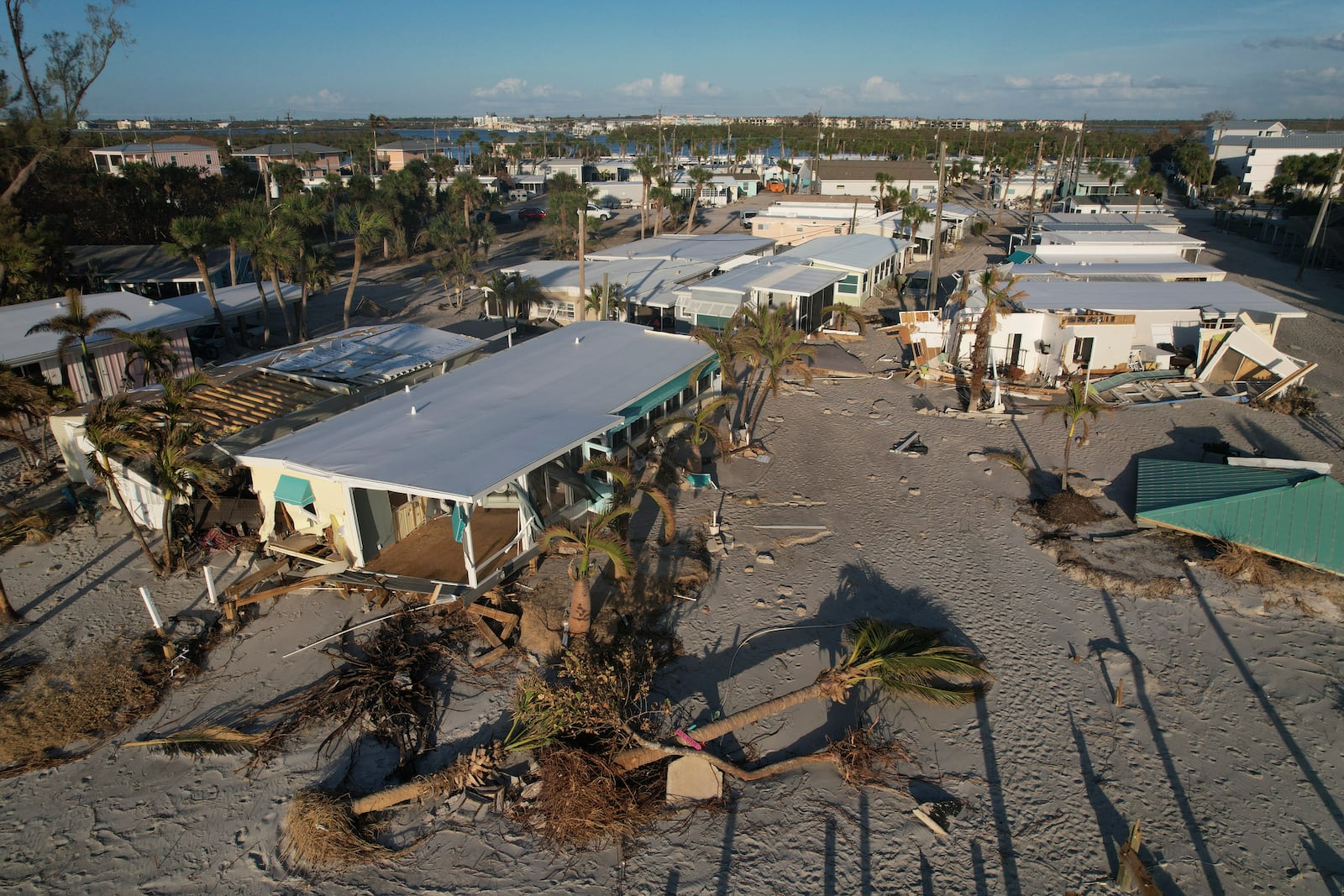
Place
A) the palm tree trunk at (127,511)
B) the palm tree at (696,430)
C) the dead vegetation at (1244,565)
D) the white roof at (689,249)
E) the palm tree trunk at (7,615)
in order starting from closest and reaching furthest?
the palm tree trunk at (7,615)
the palm tree trunk at (127,511)
the dead vegetation at (1244,565)
the palm tree at (696,430)
the white roof at (689,249)

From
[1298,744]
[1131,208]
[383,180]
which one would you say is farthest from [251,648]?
[1131,208]

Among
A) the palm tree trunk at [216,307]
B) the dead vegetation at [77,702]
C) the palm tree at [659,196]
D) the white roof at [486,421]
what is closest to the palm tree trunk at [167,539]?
the dead vegetation at [77,702]

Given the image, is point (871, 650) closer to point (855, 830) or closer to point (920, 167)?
point (855, 830)

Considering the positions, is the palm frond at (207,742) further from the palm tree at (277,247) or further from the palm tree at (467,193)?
the palm tree at (467,193)

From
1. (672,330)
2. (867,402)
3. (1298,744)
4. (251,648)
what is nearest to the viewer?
(1298,744)

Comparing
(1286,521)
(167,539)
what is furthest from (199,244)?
(1286,521)
